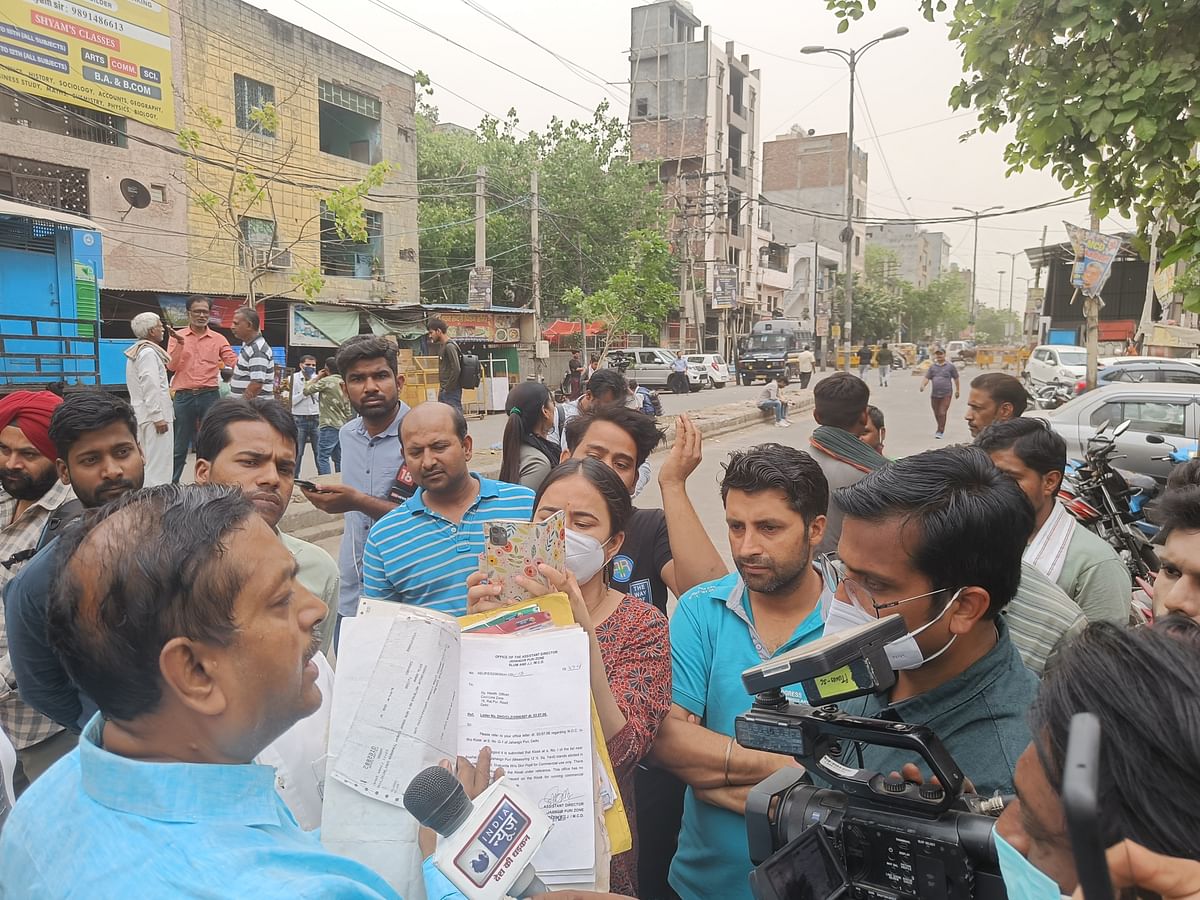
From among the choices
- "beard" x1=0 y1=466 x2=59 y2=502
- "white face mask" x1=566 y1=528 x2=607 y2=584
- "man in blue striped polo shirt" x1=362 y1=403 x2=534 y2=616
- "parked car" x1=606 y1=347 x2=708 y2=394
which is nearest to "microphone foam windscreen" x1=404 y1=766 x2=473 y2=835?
"white face mask" x1=566 y1=528 x2=607 y2=584

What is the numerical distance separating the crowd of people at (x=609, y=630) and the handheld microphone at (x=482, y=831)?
102 millimetres

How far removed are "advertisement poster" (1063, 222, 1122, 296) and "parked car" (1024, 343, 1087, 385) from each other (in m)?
4.15

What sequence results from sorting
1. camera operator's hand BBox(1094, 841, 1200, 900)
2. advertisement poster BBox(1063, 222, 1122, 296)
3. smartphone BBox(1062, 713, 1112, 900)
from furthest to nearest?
advertisement poster BBox(1063, 222, 1122, 296)
camera operator's hand BBox(1094, 841, 1200, 900)
smartphone BBox(1062, 713, 1112, 900)

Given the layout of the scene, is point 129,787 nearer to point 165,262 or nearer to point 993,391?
point 993,391

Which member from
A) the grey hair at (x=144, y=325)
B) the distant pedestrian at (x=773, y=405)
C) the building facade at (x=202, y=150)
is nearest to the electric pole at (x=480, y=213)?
the building facade at (x=202, y=150)

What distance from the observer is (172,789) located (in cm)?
99

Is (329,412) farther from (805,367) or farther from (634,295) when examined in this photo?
(805,367)

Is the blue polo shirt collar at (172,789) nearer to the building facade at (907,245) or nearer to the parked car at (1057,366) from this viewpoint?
the parked car at (1057,366)

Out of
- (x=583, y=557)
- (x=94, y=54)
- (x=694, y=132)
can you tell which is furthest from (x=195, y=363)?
(x=694, y=132)

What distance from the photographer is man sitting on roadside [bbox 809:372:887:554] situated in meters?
3.55

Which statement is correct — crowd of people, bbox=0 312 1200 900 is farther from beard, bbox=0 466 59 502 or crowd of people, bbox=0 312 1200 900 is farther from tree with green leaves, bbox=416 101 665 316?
tree with green leaves, bbox=416 101 665 316

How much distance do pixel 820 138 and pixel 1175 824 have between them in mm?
71681

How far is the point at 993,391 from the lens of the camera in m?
5.23

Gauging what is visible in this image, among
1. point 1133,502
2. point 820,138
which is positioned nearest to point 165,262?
point 1133,502
